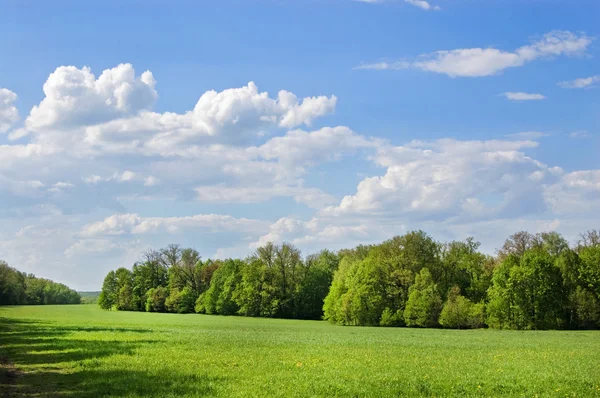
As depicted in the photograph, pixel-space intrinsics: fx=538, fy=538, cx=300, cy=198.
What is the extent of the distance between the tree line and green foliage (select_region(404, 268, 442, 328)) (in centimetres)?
18

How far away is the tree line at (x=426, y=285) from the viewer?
91.7m

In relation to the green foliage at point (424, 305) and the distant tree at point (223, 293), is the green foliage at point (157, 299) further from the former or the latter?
the green foliage at point (424, 305)

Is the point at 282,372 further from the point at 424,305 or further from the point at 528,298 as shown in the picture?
the point at 528,298

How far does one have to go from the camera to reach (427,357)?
35.7 metres

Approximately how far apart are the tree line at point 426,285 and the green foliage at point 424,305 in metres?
0.18

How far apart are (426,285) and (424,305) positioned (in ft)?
14.2

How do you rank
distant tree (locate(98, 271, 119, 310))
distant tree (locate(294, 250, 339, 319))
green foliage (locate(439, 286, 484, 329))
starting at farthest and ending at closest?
distant tree (locate(98, 271, 119, 310)) < distant tree (locate(294, 250, 339, 319)) < green foliage (locate(439, 286, 484, 329))

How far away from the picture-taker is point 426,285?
98688 mm

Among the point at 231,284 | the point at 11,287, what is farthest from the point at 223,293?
the point at 11,287

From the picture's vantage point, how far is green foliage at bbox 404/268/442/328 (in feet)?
315

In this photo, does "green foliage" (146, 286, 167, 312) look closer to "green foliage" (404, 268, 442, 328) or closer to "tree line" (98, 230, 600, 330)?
"tree line" (98, 230, 600, 330)

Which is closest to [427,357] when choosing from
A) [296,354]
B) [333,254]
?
[296,354]

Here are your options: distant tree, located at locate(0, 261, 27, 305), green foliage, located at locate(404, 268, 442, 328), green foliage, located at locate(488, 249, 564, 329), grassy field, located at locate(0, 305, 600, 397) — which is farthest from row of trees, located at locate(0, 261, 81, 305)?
grassy field, located at locate(0, 305, 600, 397)

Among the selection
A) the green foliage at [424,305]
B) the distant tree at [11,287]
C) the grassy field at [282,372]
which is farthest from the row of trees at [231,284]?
the grassy field at [282,372]
